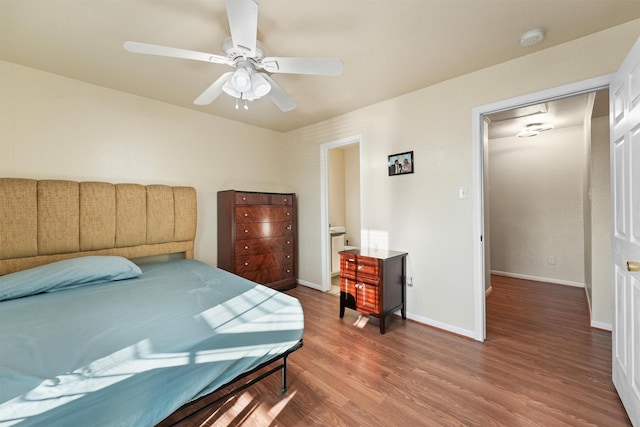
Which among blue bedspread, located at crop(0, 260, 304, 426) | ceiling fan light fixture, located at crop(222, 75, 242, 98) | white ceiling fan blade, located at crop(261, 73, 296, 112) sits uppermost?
white ceiling fan blade, located at crop(261, 73, 296, 112)

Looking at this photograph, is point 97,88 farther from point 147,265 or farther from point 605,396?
point 605,396

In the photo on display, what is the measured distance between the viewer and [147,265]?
271 centimetres

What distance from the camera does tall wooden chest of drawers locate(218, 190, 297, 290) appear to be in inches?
127

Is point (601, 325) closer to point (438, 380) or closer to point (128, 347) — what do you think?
point (438, 380)

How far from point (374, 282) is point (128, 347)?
2.02 meters

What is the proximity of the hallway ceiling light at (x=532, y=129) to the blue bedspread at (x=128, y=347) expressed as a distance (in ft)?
14.7

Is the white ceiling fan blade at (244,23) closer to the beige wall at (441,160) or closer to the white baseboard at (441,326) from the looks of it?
the beige wall at (441,160)

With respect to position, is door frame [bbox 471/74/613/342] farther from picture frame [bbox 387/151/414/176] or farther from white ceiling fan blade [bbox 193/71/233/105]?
white ceiling fan blade [bbox 193/71/233/105]

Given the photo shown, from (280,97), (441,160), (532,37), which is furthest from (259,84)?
(532,37)

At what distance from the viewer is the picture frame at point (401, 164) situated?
111 inches

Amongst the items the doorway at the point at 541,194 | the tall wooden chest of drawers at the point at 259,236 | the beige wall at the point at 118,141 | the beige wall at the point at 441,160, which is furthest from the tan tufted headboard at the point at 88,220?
the doorway at the point at 541,194

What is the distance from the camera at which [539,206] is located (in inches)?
169

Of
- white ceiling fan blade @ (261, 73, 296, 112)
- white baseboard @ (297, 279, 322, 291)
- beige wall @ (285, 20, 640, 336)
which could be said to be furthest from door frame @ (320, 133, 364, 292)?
white ceiling fan blade @ (261, 73, 296, 112)

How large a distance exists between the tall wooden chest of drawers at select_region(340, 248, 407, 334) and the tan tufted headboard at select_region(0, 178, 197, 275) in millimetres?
1942
